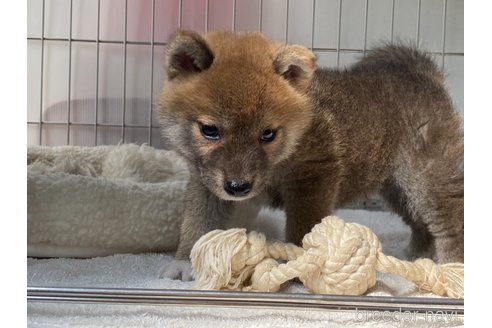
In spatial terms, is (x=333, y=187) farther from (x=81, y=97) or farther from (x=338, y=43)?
(x=81, y=97)

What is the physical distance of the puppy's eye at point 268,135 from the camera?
132 cm

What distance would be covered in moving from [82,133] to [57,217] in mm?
405

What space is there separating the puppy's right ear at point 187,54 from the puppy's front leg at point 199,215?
289 millimetres

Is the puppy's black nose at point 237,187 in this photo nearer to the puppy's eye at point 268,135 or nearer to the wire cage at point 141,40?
the puppy's eye at point 268,135

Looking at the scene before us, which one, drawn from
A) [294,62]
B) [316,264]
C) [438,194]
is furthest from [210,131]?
[438,194]

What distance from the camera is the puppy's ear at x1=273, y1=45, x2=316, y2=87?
1338mm

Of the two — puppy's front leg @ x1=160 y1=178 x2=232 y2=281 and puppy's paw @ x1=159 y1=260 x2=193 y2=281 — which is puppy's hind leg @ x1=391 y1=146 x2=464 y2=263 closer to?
puppy's front leg @ x1=160 y1=178 x2=232 y2=281

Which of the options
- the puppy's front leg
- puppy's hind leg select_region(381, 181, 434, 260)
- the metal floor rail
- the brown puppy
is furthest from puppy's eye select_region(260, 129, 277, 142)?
puppy's hind leg select_region(381, 181, 434, 260)

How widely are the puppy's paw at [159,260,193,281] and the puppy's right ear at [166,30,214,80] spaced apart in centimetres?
42

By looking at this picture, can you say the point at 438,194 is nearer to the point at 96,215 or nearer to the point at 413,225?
the point at 413,225

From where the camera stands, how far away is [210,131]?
1.30m

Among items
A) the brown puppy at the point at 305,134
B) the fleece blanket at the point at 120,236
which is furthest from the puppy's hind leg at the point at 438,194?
the fleece blanket at the point at 120,236

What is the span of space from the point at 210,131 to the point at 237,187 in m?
0.14

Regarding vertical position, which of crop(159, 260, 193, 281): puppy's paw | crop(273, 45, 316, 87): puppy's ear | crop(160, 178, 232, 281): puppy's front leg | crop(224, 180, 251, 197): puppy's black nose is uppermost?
crop(273, 45, 316, 87): puppy's ear
